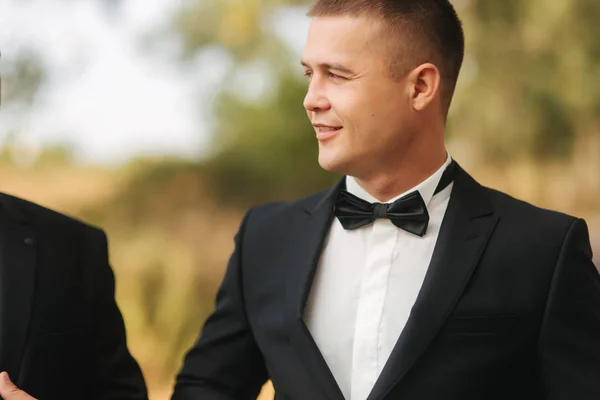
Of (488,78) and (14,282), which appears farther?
(488,78)

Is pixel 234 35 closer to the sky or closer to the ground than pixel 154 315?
closer to the sky

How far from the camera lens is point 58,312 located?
171 centimetres

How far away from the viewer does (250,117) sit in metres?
3.36

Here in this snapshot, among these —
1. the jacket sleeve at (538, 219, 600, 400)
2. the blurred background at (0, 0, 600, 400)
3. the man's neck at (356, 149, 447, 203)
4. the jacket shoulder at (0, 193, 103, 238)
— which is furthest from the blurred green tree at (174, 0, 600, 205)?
the jacket sleeve at (538, 219, 600, 400)

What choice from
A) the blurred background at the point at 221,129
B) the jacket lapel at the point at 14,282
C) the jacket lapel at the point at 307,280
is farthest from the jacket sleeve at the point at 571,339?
the blurred background at the point at 221,129

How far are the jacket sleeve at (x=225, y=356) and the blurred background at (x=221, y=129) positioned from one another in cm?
153

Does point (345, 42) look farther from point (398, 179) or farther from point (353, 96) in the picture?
point (398, 179)

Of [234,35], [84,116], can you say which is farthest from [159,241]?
[234,35]

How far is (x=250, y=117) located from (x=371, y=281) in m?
1.77

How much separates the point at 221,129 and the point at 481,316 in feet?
6.31

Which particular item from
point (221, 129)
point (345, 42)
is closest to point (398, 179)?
point (345, 42)

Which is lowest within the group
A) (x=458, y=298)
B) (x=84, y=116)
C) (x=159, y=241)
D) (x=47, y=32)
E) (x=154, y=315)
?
(x=154, y=315)

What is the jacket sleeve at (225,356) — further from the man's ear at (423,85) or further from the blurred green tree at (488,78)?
the blurred green tree at (488,78)

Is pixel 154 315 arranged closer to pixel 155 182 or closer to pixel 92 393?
pixel 155 182
